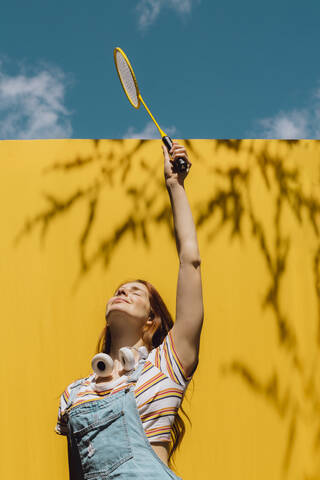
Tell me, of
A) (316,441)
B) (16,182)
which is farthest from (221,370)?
(16,182)

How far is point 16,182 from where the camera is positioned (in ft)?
8.27

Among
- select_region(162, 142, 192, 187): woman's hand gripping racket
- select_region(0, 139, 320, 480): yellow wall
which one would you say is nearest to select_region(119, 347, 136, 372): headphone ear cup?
select_region(162, 142, 192, 187): woman's hand gripping racket

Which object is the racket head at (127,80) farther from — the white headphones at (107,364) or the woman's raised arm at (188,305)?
the white headphones at (107,364)

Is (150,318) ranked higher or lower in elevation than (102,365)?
higher

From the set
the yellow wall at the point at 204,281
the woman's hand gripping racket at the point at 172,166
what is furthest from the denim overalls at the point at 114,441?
the yellow wall at the point at 204,281

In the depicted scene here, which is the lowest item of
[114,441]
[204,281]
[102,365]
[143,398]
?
[114,441]

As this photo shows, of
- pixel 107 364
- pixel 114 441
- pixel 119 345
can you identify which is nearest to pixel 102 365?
pixel 107 364

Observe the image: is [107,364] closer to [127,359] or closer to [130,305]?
[127,359]

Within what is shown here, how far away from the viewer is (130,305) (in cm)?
177

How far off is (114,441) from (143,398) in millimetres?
147

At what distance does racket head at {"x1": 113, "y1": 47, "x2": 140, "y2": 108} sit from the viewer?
2.04 metres

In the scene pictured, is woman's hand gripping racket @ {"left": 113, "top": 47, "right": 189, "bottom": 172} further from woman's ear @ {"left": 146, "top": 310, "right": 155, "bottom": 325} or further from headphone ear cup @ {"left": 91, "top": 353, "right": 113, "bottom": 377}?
A: headphone ear cup @ {"left": 91, "top": 353, "right": 113, "bottom": 377}

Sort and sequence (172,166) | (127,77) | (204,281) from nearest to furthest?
(172,166)
(127,77)
(204,281)

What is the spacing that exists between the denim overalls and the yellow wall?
811 mm
